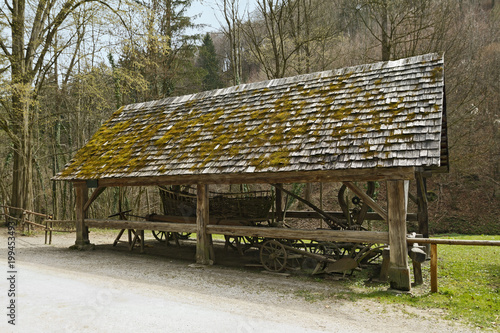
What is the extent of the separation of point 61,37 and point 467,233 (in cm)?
2305

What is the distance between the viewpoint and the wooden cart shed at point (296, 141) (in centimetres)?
745

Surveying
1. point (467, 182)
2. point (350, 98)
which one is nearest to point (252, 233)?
point (350, 98)

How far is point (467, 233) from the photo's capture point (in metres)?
21.1

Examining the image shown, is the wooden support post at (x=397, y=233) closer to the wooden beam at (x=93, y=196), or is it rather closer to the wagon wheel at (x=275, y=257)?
the wagon wheel at (x=275, y=257)

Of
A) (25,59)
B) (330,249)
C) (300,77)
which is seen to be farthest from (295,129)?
(25,59)

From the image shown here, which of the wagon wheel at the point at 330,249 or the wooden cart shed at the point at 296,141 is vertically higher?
the wooden cart shed at the point at 296,141

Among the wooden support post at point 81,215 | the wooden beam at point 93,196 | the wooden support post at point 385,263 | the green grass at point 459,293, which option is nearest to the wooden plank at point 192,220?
the wooden beam at point 93,196

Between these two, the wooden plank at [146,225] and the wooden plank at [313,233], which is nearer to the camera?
the wooden plank at [313,233]

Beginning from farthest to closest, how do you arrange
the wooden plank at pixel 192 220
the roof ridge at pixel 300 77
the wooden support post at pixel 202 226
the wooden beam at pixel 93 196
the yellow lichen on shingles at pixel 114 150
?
the wooden beam at pixel 93 196, the yellow lichen on shingles at pixel 114 150, the wooden plank at pixel 192 220, the wooden support post at pixel 202 226, the roof ridge at pixel 300 77

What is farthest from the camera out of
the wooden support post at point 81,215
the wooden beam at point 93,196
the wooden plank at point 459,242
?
the wooden support post at point 81,215

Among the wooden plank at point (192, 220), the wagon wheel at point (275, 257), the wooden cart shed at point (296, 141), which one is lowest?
the wagon wheel at point (275, 257)

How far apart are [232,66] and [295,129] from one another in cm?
1397

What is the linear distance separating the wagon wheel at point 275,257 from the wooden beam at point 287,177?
149 centimetres

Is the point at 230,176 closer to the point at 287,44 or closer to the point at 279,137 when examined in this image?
the point at 279,137
